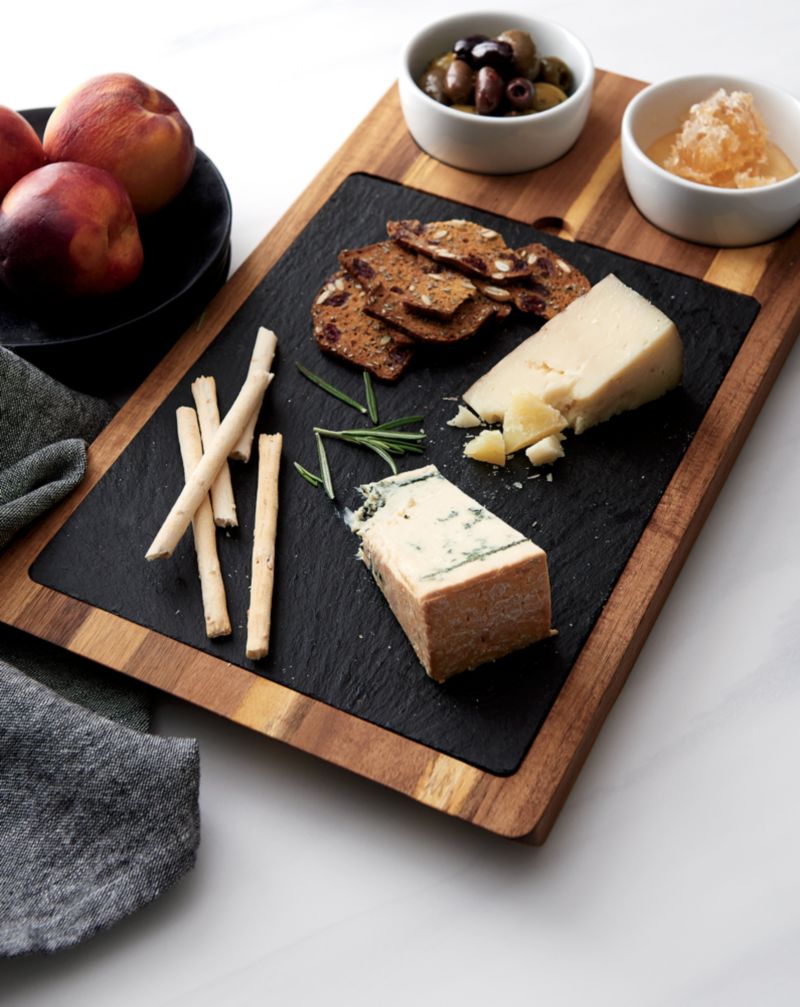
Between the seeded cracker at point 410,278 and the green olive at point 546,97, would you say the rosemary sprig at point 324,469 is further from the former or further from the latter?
the green olive at point 546,97

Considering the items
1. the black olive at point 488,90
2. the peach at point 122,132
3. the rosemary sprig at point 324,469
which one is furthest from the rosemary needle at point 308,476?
the black olive at point 488,90

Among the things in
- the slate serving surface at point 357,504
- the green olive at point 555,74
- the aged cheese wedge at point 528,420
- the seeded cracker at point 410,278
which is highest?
the green olive at point 555,74

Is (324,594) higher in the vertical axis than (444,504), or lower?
lower

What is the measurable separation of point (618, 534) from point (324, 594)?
1.73 feet

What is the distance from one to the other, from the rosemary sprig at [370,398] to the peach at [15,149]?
0.81 m

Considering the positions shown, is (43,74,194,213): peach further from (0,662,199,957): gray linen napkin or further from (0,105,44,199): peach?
(0,662,199,957): gray linen napkin

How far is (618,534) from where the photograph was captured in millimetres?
2355

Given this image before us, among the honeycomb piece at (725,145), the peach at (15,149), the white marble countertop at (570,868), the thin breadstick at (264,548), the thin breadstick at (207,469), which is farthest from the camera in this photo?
the honeycomb piece at (725,145)

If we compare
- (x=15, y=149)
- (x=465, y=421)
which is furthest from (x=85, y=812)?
(x=15, y=149)

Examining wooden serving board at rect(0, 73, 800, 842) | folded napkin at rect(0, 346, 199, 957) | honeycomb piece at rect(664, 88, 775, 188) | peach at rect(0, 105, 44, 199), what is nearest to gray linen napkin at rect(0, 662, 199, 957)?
folded napkin at rect(0, 346, 199, 957)

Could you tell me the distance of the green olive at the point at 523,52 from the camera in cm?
294

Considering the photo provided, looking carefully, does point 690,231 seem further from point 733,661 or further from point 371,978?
point 371,978

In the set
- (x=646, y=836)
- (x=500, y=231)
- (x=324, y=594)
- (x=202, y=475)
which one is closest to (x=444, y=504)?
(x=324, y=594)

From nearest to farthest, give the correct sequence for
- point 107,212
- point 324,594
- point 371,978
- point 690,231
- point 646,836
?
1. point 371,978
2. point 646,836
3. point 324,594
4. point 107,212
5. point 690,231
